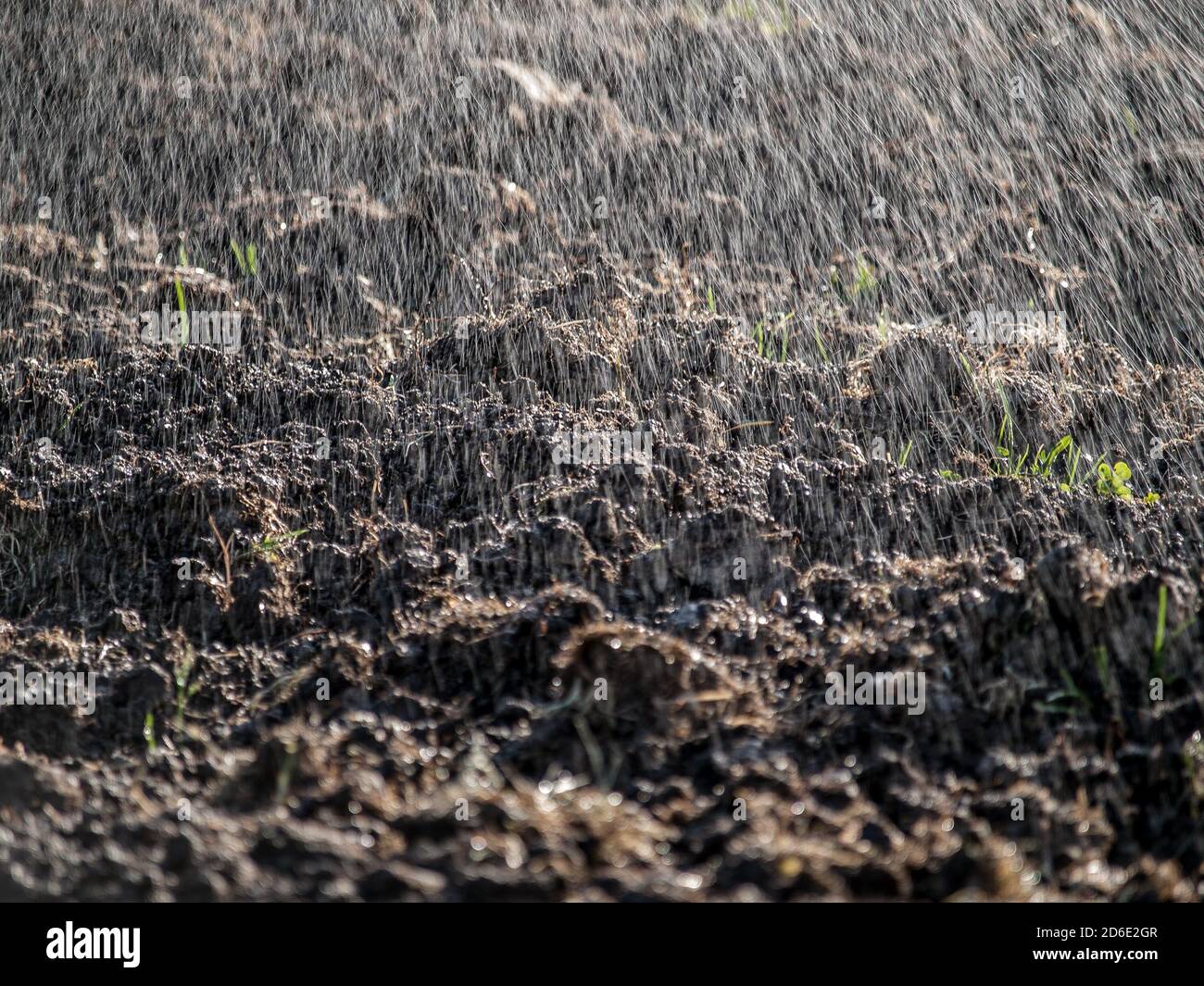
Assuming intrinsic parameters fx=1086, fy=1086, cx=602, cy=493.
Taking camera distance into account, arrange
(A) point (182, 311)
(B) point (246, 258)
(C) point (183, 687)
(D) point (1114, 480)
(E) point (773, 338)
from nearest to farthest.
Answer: (C) point (183, 687)
(D) point (1114, 480)
(E) point (773, 338)
(A) point (182, 311)
(B) point (246, 258)

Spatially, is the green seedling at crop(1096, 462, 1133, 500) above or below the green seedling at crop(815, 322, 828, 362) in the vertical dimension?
below

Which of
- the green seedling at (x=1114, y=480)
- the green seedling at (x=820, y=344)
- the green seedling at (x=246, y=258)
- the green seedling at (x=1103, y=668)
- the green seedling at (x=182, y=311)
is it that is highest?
the green seedling at (x=246, y=258)

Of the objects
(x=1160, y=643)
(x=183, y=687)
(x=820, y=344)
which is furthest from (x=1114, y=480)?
(x=183, y=687)

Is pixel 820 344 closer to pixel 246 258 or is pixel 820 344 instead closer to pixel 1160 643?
pixel 1160 643

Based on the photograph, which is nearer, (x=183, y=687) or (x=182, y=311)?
(x=183, y=687)

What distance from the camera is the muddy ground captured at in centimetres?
168

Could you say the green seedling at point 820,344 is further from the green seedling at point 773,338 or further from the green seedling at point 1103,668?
the green seedling at point 1103,668

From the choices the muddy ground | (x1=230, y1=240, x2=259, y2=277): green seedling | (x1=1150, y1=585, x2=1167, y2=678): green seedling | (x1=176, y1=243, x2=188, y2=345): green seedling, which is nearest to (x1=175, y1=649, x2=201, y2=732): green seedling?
the muddy ground

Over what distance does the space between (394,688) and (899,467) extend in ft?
4.30

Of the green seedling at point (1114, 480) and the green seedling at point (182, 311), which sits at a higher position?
the green seedling at point (182, 311)

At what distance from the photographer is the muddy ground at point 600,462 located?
168 cm

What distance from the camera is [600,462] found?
2.56m

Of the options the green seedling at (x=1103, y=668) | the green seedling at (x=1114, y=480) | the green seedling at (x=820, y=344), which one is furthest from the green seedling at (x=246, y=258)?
the green seedling at (x=1103, y=668)

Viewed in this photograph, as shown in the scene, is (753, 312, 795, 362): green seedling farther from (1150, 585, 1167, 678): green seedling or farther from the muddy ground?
(1150, 585, 1167, 678): green seedling
